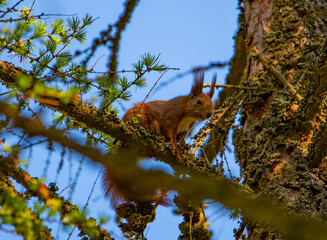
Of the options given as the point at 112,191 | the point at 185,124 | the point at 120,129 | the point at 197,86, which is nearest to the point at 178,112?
the point at 185,124

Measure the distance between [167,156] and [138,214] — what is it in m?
0.39

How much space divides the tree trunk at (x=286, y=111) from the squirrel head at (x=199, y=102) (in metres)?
0.58

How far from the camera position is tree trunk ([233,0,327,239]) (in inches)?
91.3

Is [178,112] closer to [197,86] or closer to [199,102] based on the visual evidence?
[199,102]

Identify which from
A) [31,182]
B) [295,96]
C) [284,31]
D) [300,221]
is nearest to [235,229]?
[295,96]

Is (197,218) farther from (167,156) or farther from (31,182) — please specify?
(31,182)

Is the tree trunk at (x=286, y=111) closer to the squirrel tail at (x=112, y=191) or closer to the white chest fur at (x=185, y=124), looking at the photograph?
the white chest fur at (x=185, y=124)

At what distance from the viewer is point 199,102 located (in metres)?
3.73

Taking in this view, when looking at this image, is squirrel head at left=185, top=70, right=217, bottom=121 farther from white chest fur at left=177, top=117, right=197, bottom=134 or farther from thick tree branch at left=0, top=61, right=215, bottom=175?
thick tree branch at left=0, top=61, right=215, bottom=175

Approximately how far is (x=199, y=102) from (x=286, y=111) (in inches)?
44.9

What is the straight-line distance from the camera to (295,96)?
8.63ft

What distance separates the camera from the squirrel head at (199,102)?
372 cm

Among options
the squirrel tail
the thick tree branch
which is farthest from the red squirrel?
the thick tree branch

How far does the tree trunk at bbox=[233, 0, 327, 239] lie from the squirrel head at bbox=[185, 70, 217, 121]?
0.58 meters
